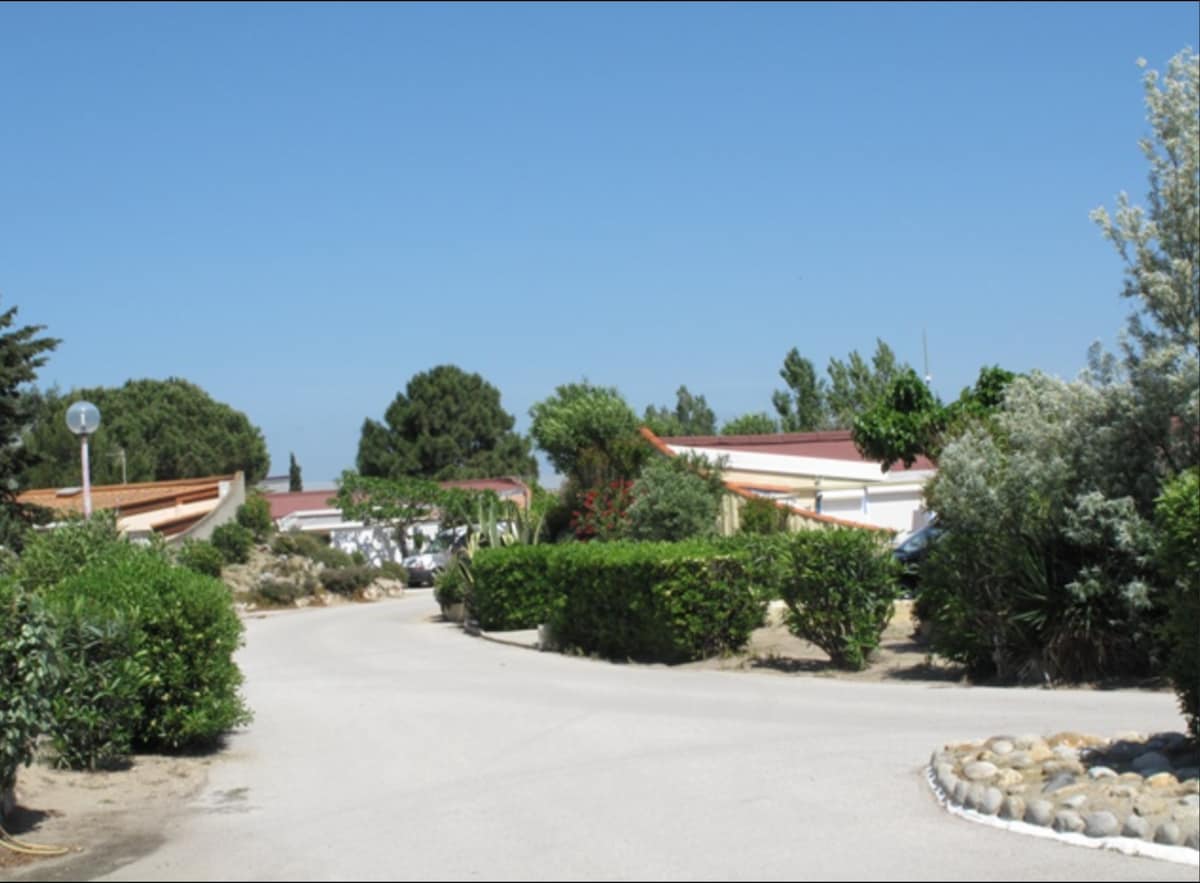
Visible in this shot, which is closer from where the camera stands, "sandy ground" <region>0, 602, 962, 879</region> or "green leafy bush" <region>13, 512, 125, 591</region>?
"sandy ground" <region>0, 602, 962, 879</region>

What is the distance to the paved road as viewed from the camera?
7816 mm

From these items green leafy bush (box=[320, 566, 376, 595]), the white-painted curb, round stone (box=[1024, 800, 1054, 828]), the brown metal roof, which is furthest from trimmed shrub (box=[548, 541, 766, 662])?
the brown metal roof

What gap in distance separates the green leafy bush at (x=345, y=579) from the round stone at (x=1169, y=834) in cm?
4014

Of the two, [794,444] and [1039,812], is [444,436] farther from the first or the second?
[1039,812]

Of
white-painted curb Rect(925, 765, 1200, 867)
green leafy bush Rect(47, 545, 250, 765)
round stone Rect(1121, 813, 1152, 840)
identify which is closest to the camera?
white-painted curb Rect(925, 765, 1200, 867)

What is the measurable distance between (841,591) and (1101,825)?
33.4 ft

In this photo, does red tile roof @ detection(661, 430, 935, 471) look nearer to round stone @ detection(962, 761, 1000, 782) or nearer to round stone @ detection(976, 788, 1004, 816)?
round stone @ detection(962, 761, 1000, 782)

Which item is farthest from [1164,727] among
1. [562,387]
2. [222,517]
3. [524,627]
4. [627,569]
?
[562,387]

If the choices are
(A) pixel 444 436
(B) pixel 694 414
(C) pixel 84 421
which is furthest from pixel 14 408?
(B) pixel 694 414

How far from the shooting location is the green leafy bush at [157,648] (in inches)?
459

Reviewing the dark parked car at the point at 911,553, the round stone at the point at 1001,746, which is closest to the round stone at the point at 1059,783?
the round stone at the point at 1001,746

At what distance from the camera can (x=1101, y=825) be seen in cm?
773

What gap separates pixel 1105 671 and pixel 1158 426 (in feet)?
8.71

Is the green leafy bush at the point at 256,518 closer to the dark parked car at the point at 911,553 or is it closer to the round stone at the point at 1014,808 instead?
the dark parked car at the point at 911,553
